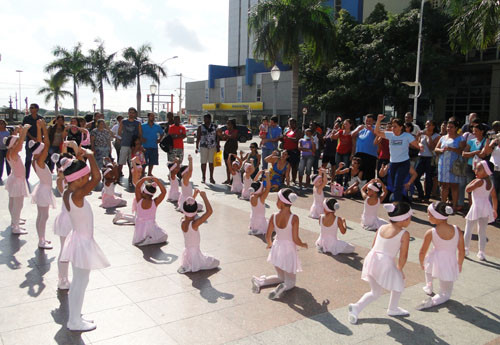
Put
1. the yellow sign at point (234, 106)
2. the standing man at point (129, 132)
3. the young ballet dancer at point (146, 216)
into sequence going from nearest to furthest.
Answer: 1. the young ballet dancer at point (146, 216)
2. the standing man at point (129, 132)
3. the yellow sign at point (234, 106)

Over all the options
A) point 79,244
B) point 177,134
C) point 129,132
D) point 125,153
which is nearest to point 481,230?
point 79,244

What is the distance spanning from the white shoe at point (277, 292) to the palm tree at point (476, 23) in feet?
39.5

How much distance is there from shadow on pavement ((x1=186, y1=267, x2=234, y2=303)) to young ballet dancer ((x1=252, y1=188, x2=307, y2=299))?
15.4 inches

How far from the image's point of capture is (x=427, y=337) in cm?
386

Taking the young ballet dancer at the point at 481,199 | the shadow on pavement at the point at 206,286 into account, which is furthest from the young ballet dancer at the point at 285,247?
the young ballet dancer at the point at 481,199

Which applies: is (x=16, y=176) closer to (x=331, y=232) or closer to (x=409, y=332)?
(x=331, y=232)

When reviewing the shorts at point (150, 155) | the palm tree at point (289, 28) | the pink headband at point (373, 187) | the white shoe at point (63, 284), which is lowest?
the white shoe at point (63, 284)

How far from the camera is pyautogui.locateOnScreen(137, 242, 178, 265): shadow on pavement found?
5.74 m

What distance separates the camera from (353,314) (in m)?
4.12

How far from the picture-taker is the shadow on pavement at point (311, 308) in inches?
159

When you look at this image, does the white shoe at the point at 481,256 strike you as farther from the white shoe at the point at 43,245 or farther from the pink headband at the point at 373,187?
the white shoe at the point at 43,245

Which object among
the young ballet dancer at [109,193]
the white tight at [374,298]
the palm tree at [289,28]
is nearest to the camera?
the white tight at [374,298]

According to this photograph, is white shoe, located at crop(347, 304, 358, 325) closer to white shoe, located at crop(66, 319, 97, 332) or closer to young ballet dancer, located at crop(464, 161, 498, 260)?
white shoe, located at crop(66, 319, 97, 332)

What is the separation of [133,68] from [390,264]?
129 feet
